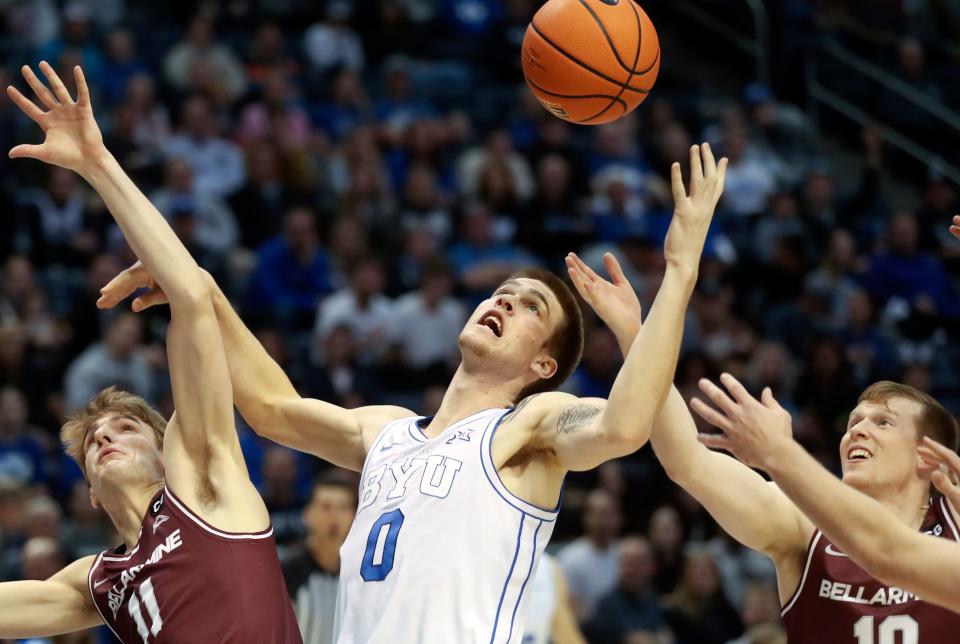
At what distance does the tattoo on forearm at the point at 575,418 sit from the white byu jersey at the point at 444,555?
26cm

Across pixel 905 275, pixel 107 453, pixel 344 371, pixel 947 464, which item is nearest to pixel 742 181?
pixel 905 275

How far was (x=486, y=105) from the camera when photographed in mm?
14891

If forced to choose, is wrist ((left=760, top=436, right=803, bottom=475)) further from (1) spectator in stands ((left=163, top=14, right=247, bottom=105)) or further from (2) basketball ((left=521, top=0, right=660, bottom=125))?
(1) spectator in stands ((left=163, top=14, right=247, bottom=105))

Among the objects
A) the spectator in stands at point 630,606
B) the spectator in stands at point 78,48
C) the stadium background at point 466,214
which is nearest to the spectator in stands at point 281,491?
the stadium background at point 466,214

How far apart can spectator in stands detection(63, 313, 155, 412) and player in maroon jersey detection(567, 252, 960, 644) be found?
591 cm

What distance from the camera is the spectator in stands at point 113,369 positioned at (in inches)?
401

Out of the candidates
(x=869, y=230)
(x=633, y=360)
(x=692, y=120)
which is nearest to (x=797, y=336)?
(x=869, y=230)

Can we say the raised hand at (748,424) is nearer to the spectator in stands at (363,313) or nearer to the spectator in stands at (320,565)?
the spectator in stands at (320,565)

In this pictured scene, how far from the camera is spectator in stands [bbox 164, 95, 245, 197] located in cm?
1272

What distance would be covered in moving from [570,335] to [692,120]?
10.5m

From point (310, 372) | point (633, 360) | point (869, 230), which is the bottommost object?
point (869, 230)

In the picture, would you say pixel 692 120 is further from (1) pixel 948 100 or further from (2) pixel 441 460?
A: (2) pixel 441 460

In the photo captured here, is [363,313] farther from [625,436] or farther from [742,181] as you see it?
[625,436]

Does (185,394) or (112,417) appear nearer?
(185,394)
